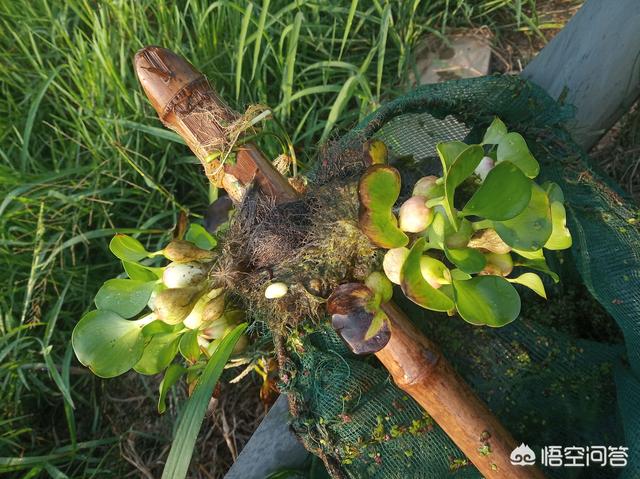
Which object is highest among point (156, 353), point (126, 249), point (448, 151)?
point (448, 151)

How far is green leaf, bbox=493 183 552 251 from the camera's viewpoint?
0.68 meters

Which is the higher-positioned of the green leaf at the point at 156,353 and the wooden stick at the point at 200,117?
the wooden stick at the point at 200,117

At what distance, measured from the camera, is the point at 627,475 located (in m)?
0.80

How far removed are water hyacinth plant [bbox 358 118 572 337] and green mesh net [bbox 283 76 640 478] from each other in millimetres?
157

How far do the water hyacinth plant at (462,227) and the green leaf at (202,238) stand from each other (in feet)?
0.98

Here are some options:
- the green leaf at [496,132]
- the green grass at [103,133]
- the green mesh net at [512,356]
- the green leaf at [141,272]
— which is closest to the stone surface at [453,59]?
the green grass at [103,133]

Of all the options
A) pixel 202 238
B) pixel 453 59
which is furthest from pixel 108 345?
pixel 453 59

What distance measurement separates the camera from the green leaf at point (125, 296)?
0.81 metres

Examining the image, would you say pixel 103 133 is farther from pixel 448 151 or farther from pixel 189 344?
pixel 448 151

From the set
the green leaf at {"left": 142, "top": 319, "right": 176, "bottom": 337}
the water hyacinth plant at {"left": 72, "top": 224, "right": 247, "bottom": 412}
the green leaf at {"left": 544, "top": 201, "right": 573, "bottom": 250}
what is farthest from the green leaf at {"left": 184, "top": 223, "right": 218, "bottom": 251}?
the green leaf at {"left": 544, "top": 201, "right": 573, "bottom": 250}

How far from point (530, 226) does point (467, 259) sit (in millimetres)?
93

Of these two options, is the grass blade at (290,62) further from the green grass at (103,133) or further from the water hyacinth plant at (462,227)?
the water hyacinth plant at (462,227)

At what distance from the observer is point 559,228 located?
747 mm

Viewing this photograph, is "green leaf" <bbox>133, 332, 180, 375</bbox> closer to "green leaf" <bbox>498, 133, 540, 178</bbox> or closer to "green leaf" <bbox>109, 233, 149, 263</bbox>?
"green leaf" <bbox>109, 233, 149, 263</bbox>
